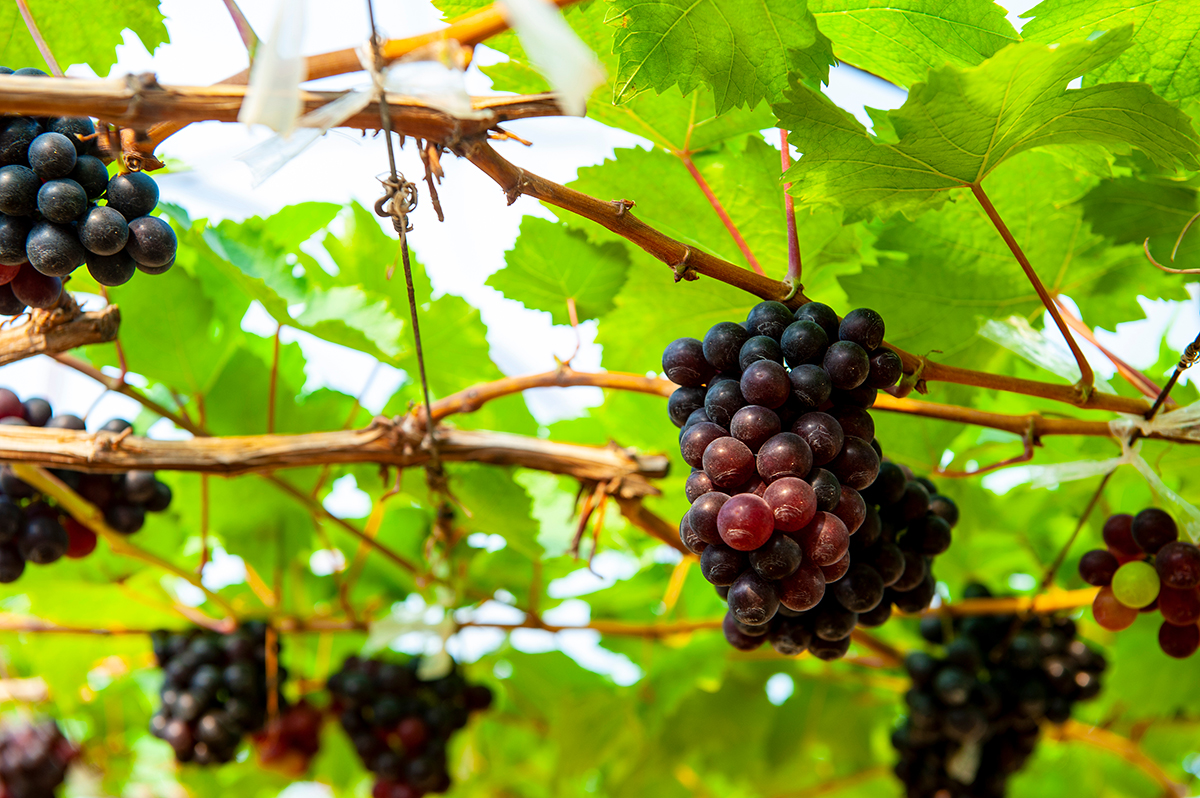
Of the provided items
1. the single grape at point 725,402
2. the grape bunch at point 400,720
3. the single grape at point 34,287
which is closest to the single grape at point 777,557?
the single grape at point 725,402

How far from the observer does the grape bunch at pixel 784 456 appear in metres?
0.67

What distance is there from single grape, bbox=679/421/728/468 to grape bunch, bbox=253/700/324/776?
114 centimetres

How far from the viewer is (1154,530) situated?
0.93 m

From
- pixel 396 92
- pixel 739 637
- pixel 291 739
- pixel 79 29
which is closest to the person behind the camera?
pixel 396 92

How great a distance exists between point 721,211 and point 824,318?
282 mm

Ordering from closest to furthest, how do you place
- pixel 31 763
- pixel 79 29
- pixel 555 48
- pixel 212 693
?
pixel 555 48
pixel 79 29
pixel 212 693
pixel 31 763

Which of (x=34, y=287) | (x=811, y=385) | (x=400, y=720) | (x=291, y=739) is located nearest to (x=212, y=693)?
(x=291, y=739)

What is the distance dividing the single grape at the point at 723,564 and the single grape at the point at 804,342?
0.17 m

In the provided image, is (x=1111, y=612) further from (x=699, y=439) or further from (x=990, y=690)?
(x=699, y=439)

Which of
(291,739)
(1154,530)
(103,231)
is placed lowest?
(291,739)

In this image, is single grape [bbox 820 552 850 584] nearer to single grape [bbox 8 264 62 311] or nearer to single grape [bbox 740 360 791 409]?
single grape [bbox 740 360 791 409]

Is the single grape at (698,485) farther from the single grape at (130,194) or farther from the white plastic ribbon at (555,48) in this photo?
the single grape at (130,194)

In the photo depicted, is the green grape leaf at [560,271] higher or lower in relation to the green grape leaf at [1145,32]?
lower

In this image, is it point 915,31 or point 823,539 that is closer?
point 823,539
